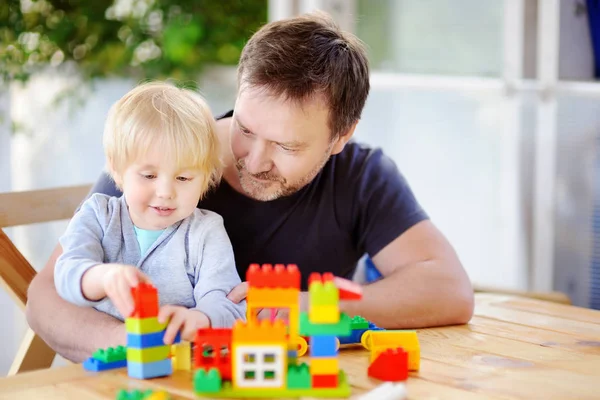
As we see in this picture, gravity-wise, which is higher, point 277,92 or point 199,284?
point 277,92

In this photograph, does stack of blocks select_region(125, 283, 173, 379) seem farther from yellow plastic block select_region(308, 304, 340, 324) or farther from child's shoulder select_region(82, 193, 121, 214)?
child's shoulder select_region(82, 193, 121, 214)

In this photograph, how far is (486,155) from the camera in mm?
2943

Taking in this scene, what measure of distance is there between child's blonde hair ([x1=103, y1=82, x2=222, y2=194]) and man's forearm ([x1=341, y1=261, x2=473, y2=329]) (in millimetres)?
428

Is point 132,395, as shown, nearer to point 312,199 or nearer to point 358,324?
point 358,324

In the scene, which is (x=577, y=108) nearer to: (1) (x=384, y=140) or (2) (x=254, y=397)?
(1) (x=384, y=140)

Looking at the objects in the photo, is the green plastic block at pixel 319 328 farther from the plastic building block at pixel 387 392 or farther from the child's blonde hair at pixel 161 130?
the child's blonde hair at pixel 161 130

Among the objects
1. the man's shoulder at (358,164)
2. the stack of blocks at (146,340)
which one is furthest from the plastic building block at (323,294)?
the man's shoulder at (358,164)

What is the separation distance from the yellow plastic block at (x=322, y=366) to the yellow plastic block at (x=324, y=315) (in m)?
0.05

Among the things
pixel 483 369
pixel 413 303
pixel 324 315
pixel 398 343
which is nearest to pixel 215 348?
pixel 324 315

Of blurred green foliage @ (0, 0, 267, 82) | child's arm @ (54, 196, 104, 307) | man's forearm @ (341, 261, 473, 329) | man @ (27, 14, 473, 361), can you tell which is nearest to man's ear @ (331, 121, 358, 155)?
man @ (27, 14, 473, 361)

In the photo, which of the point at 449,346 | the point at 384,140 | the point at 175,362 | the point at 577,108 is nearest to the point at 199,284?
the point at 175,362

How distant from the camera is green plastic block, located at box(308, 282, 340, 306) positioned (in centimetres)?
117

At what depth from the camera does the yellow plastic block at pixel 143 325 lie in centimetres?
123

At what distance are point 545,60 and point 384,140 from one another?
746mm
